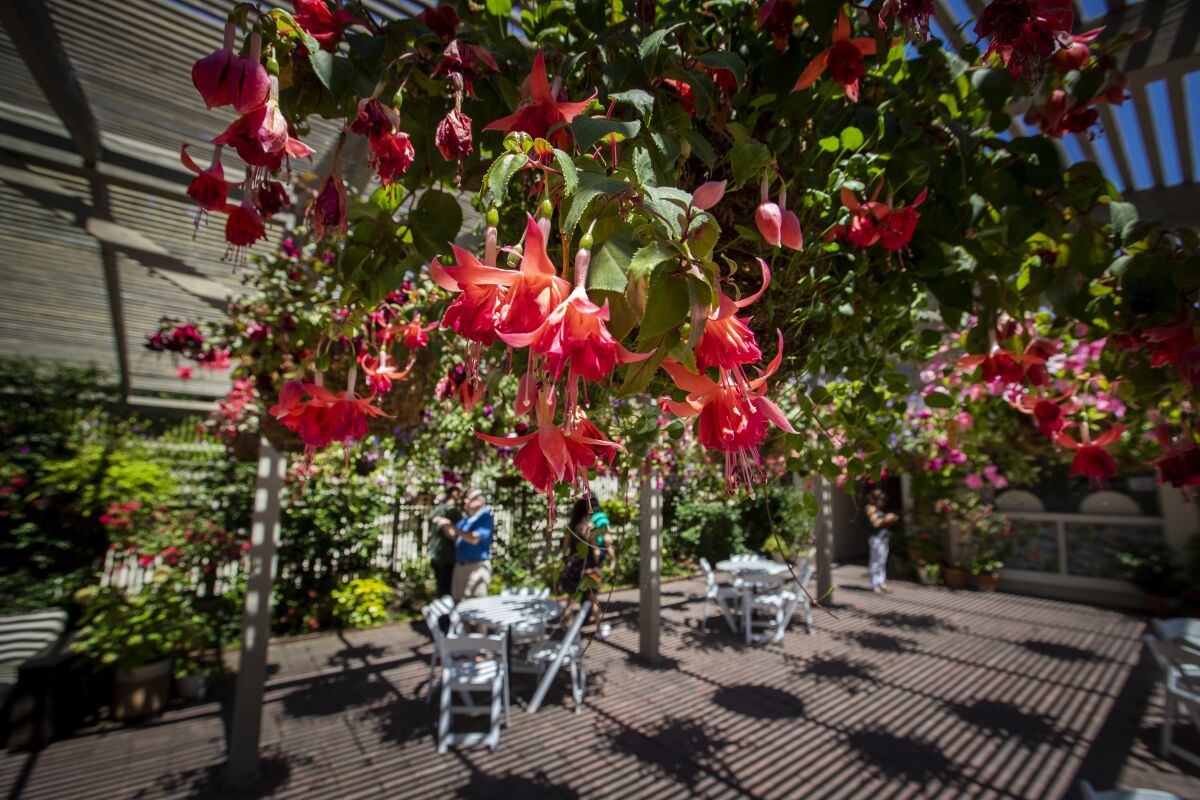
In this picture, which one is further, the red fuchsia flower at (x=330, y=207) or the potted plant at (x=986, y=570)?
the potted plant at (x=986, y=570)

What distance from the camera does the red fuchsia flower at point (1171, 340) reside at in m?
0.97

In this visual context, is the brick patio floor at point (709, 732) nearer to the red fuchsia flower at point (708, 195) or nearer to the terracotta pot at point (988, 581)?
the terracotta pot at point (988, 581)

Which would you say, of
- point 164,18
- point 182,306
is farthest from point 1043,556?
point 182,306

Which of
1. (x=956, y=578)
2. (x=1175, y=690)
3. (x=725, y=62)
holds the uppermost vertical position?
(x=725, y=62)

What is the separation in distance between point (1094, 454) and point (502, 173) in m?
1.50

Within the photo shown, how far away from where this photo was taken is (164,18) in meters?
2.15

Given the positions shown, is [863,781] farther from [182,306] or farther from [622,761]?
[182,306]

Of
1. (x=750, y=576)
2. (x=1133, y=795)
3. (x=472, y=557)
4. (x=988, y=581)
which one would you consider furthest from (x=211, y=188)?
(x=988, y=581)

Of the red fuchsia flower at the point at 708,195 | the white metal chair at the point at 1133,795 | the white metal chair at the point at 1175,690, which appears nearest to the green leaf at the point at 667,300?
the red fuchsia flower at the point at 708,195

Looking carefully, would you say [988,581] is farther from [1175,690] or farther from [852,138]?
[852,138]

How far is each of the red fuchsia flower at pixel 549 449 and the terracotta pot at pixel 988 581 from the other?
30.3ft

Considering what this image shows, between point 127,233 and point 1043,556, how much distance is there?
10.4 m

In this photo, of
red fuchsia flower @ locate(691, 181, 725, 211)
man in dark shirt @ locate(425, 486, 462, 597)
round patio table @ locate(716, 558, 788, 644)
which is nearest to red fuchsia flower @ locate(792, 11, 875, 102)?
red fuchsia flower @ locate(691, 181, 725, 211)

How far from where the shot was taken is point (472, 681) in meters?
3.24
